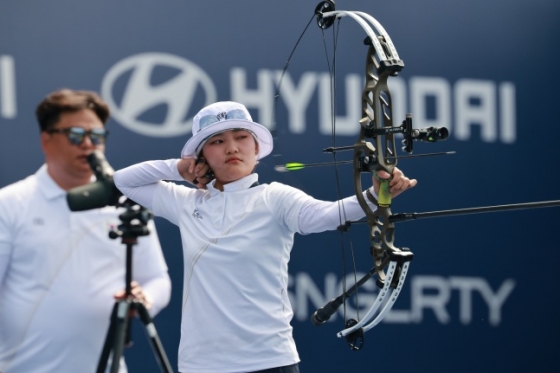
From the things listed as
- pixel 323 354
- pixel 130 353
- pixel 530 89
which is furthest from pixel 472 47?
pixel 130 353

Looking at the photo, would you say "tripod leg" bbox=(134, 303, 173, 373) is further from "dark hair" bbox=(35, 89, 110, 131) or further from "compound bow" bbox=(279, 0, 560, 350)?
"dark hair" bbox=(35, 89, 110, 131)

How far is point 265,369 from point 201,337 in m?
0.21

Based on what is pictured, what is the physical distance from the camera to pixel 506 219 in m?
5.29

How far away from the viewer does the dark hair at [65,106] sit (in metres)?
3.19

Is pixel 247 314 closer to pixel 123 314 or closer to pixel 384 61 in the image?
pixel 123 314

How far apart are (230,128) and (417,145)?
1.93 metres

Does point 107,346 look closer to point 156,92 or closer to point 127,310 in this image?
point 127,310

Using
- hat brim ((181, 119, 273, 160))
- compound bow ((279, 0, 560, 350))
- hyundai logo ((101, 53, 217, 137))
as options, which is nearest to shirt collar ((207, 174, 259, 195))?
hat brim ((181, 119, 273, 160))

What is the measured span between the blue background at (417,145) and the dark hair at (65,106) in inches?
49.6

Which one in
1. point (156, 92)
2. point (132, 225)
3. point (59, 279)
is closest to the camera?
point (132, 225)

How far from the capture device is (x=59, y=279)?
2.98 m

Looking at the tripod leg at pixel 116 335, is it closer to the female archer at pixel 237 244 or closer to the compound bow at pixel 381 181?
the female archer at pixel 237 244

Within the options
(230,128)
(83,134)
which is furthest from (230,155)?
(83,134)

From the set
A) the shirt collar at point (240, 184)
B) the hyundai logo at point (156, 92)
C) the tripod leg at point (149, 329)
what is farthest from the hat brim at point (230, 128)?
the hyundai logo at point (156, 92)
